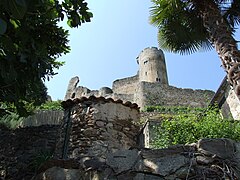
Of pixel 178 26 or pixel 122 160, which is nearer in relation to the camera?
pixel 122 160

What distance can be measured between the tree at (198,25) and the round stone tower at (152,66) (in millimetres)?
27278

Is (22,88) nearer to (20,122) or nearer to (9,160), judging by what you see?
(9,160)

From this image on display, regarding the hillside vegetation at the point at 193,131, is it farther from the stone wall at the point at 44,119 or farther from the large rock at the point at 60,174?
the stone wall at the point at 44,119

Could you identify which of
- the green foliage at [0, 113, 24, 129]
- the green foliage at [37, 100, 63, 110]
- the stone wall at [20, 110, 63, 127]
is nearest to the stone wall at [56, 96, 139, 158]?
the green foliage at [0, 113, 24, 129]

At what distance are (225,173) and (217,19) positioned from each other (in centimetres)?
386

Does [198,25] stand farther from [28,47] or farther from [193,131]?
[28,47]

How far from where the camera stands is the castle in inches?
1073

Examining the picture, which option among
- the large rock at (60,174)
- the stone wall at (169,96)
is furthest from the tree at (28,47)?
the stone wall at (169,96)

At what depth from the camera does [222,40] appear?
5.25 meters

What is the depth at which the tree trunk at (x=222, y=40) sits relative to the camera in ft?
15.1

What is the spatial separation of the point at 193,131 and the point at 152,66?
97.7 ft

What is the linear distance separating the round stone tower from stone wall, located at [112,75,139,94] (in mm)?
1214

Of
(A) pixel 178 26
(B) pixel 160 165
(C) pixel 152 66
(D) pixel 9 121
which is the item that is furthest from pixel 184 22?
(C) pixel 152 66

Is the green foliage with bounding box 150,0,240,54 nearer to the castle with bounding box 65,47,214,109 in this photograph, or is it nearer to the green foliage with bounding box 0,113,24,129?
the green foliage with bounding box 0,113,24,129
